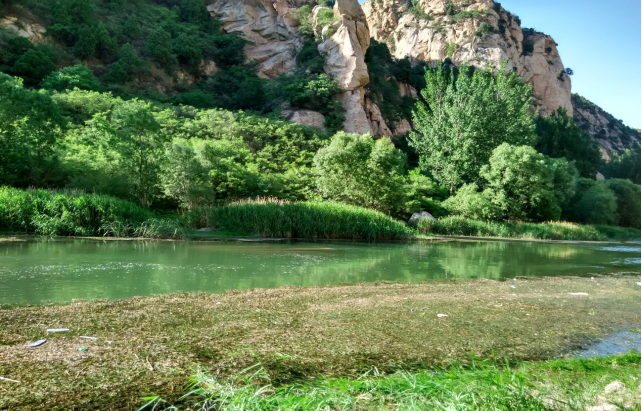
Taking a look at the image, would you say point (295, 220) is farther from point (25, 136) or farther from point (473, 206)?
point (473, 206)

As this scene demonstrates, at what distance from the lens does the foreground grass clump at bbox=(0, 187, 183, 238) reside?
16281 mm

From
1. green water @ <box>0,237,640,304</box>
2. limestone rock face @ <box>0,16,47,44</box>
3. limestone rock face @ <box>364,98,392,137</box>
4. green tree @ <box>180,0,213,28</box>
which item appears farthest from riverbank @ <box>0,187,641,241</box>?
green tree @ <box>180,0,213,28</box>

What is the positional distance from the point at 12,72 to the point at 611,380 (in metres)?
44.4

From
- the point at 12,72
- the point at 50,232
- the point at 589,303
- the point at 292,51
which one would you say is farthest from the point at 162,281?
the point at 292,51

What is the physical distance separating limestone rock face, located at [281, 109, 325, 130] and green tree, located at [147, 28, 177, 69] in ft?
49.8

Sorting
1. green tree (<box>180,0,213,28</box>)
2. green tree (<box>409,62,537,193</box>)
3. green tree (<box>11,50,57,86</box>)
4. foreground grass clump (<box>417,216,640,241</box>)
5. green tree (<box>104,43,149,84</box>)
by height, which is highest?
green tree (<box>180,0,213,28</box>)

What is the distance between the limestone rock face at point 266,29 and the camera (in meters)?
53.2

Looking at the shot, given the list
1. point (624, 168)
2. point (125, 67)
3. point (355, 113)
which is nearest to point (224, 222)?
point (355, 113)

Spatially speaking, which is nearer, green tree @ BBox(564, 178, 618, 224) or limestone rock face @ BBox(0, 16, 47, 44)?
green tree @ BBox(564, 178, 618, 224)

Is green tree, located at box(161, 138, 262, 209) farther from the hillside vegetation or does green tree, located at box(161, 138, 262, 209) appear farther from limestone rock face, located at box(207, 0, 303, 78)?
limestone rock face, located at box(207, 0, 303, 78)

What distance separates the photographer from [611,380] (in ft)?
10.3

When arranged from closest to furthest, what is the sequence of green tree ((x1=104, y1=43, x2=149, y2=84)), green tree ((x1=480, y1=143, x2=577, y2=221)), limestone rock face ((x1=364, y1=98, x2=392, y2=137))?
green tree ((x1=480, y1=143, x2=577, y2=221)) < green tree ((x1=104, y1=43, x2=149, y2=84)) < limestone rock face ((x1=364, y1=98, x2=392, y2=137))

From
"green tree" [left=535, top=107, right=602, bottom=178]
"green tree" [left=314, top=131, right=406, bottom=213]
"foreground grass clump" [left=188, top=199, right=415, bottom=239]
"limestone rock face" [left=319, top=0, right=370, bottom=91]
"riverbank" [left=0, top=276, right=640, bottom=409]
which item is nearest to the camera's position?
"riverbank" [left=0, top=276, right=640, bottom=409]

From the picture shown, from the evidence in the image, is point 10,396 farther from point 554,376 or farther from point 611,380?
point 611,380
